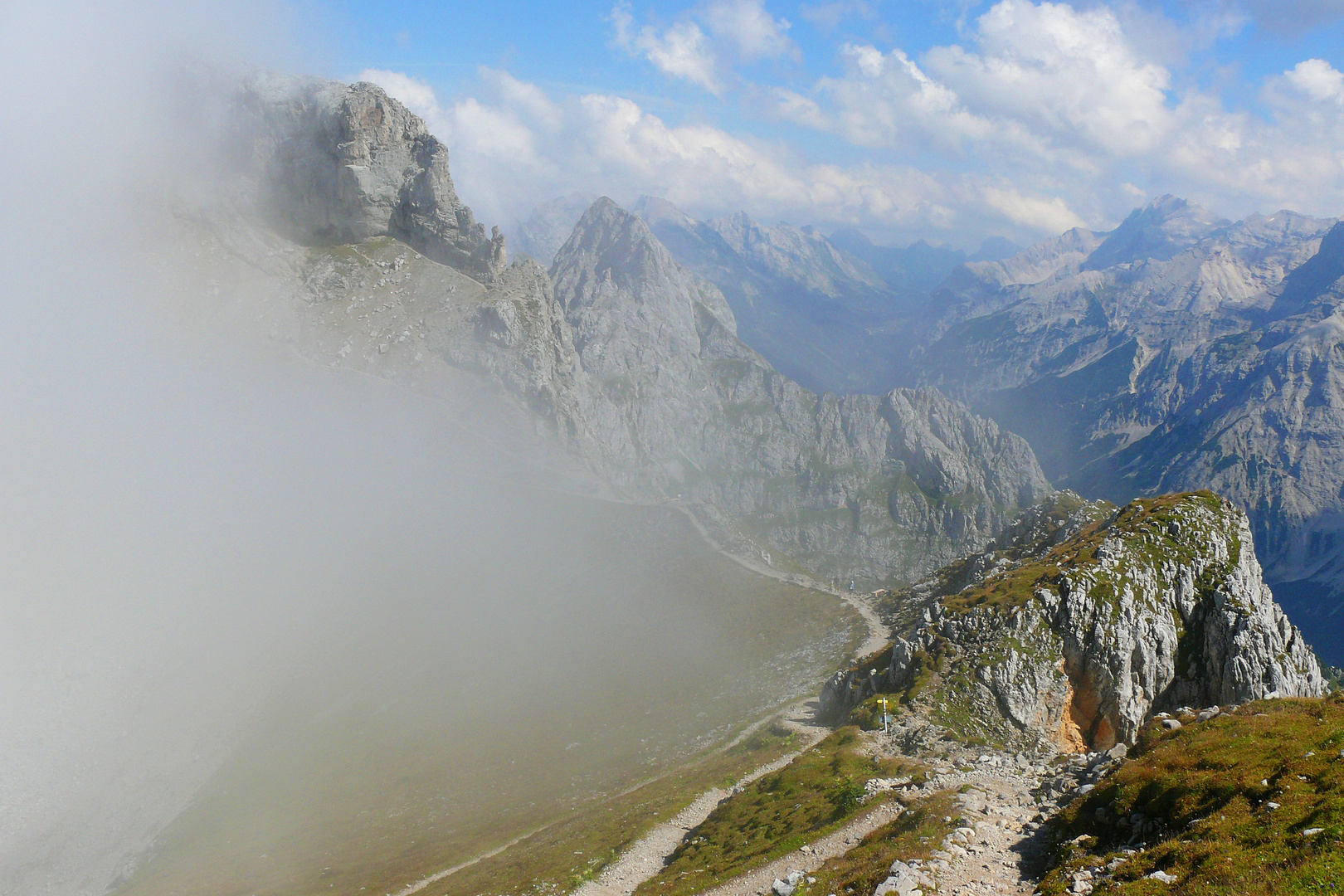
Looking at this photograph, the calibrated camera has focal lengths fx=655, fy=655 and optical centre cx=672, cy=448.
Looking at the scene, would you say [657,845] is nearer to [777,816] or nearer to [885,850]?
[777,816]

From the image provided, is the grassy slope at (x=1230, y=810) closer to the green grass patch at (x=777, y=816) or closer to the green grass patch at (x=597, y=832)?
the green grass patch at (x=777, y=816)

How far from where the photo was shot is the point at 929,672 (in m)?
59.2

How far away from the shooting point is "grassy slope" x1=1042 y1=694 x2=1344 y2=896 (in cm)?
1659

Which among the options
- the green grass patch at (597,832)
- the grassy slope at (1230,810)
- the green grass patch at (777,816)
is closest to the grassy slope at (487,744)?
the green grass patch at (597,832)

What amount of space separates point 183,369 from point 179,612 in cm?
9784

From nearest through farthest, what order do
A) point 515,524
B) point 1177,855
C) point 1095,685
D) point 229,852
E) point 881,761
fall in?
point 1177,855 → point 881,761 → point 1095,685 → point 229,852 → point 515,524

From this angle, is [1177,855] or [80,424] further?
[80,424]

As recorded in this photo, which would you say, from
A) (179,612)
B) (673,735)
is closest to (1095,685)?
(673,735)

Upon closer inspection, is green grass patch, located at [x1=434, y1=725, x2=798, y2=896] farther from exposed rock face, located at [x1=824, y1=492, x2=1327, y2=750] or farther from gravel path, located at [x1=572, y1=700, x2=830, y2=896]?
exposed rock face, located at [x1=824, y1=492, x2=1327, y2=750]

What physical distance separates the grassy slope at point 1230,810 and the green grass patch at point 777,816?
1527 centimetres

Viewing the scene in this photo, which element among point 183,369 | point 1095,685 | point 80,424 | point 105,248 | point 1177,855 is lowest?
point 1095,685

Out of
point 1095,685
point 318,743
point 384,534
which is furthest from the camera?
point 384,534

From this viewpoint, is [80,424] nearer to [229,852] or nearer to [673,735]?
[229,852]

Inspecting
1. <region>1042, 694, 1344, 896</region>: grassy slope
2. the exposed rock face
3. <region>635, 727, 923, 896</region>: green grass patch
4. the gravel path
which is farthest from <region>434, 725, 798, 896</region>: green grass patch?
<region>1042, 694, 1344, 896</region>: grassy slope
